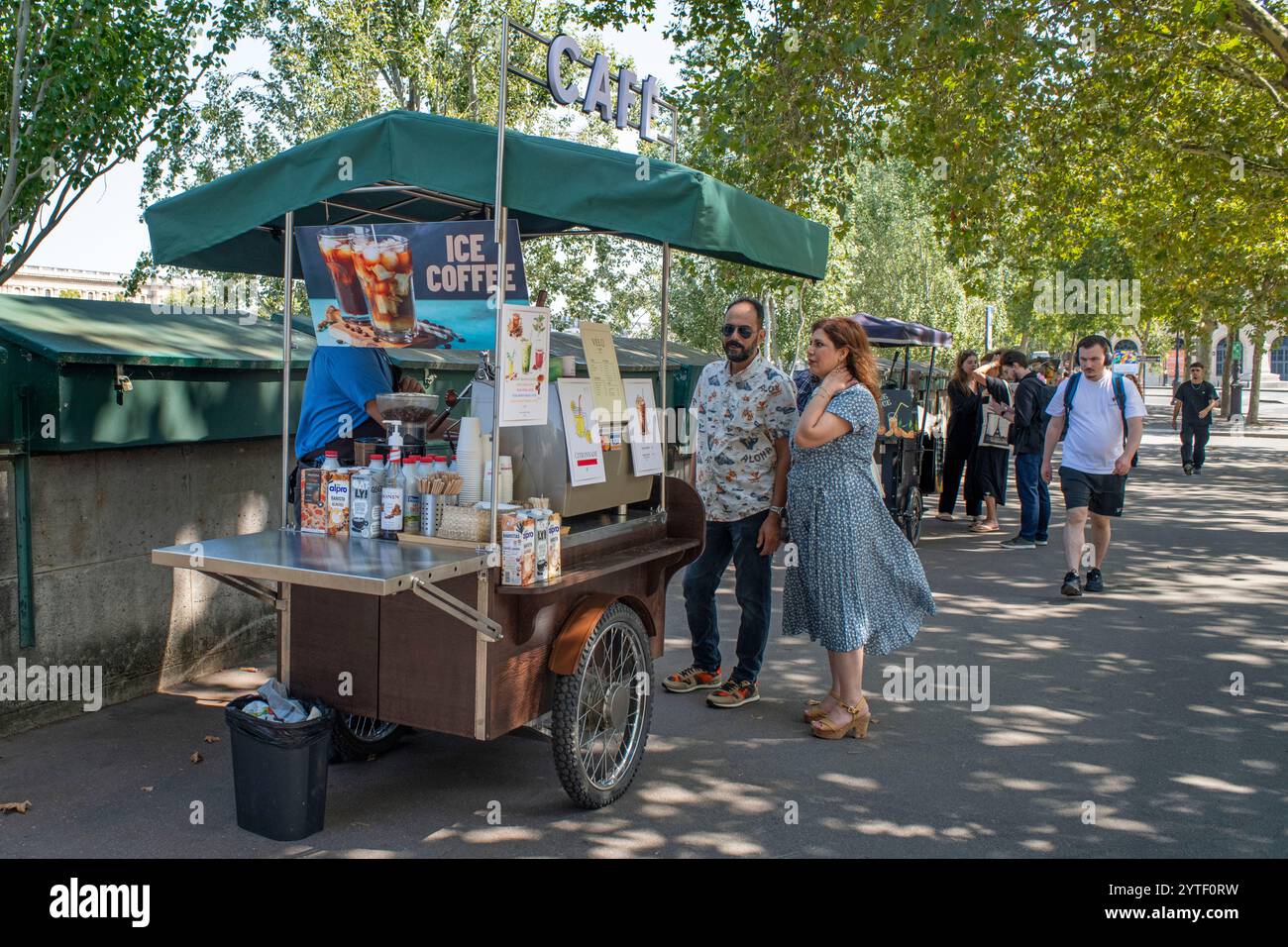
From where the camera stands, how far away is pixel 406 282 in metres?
4.38

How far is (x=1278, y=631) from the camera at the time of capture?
756 centimetres

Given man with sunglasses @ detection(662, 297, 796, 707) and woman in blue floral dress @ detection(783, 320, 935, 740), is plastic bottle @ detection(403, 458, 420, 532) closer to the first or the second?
man with sunglasses @ detection(662, 297, 796, 707)

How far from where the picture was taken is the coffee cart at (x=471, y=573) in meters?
3.86

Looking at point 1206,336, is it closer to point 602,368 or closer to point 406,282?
point 602,368

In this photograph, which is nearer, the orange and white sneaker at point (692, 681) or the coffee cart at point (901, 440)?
the orange and white sneaker at point (692, 681)

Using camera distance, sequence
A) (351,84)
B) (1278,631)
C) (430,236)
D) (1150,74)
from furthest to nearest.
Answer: (351,84) < (1150,74) < (1278,631) < (430,236)

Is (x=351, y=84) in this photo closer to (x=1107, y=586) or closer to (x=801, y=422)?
(x=1107, y=586)

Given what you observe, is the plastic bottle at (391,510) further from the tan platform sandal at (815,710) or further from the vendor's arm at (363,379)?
the tan platform sandal at (815,710)

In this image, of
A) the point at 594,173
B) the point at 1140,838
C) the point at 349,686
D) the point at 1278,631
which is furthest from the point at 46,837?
the point at 1278,631

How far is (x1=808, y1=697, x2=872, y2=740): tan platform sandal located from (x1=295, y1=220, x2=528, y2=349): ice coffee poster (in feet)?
8.10

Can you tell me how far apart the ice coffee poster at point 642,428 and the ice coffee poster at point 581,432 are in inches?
12.9

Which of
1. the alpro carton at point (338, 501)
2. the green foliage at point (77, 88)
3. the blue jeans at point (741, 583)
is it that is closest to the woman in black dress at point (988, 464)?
the blue jeans at point (741, 583)

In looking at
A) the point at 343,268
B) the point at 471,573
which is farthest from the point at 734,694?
→ the point at 343,268

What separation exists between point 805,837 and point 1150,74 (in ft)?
46.7
